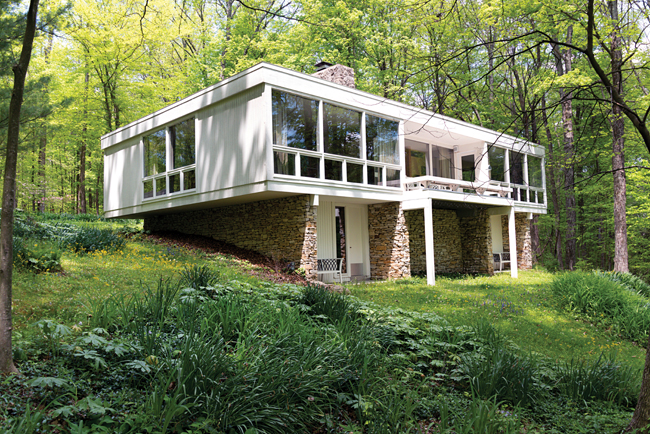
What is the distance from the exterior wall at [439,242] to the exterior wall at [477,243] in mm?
235

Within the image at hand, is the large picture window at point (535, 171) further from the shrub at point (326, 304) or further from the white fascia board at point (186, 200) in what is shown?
the shrub at point (326, 304)

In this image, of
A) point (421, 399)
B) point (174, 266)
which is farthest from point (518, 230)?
point (421, 399)

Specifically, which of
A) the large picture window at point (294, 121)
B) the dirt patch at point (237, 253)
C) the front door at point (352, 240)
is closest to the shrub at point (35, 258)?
the dirt patch at point (237, 253)

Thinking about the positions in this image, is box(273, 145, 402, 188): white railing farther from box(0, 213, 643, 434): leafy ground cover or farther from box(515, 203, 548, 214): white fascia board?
box(515, 203, 548, 214): white fascia board

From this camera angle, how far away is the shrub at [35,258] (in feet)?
22.5

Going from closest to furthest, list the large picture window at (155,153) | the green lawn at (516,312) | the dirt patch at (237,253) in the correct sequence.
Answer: the green lawn at (516,312)
the dirt patch at (237,253)
the large picture window at (155,153)

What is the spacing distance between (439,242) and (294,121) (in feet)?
28.4

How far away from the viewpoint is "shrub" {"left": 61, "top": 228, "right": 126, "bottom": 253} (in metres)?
9.75

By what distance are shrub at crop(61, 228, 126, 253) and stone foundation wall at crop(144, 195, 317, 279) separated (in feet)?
11.9

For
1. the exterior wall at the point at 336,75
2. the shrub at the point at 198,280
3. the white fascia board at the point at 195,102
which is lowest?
the shrub at the point at 198,280

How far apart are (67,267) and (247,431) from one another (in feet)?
20.7

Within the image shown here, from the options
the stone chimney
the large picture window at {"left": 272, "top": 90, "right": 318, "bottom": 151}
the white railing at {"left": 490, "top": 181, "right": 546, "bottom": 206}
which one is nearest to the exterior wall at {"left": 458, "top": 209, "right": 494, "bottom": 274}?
the white railing at {"left": 490, "top": 181, "right": 546, "bottom": 206}

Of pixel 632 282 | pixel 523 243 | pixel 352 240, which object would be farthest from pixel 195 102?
pixel 523 243

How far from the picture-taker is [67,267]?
25.3 feet
